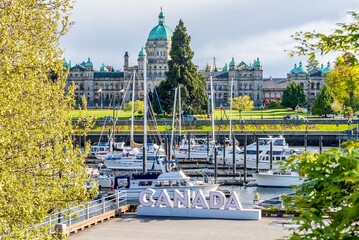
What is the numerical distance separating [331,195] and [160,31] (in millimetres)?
174838

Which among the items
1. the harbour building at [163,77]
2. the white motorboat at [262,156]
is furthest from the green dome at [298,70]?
the white motorboat at [262,156]

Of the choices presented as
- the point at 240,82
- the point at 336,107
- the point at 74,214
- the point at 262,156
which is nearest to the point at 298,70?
the point at 240,82

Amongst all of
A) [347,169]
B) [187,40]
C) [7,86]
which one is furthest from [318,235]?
[187,40]

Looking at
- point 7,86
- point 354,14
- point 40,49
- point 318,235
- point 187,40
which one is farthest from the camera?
point 187,40

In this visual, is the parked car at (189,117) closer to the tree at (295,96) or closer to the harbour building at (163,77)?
the tree at (295,96)

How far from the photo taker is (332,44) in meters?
11.0

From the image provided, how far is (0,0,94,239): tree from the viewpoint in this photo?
43.0 feet

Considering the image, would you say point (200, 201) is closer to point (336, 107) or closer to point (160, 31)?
point (336, 107)

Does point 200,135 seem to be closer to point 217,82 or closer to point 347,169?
point 217,82

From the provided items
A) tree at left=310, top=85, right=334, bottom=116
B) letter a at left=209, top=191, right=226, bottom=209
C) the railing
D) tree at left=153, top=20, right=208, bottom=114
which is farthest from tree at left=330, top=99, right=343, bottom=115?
letter a at left=209, top=191, right=226, bottom=209

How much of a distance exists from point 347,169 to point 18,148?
24.2 feet

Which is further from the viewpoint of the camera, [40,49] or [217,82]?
[217,82]

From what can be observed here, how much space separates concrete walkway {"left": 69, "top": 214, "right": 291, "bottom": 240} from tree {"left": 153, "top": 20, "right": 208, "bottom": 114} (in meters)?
79.0

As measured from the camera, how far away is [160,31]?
18212 centimetres
